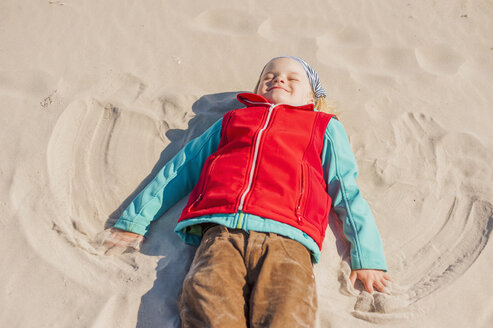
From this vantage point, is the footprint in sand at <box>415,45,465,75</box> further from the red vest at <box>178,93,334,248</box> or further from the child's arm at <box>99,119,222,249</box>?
the child's arm at <box>99,119,222,249</box>

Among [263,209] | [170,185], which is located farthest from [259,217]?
[170,185]

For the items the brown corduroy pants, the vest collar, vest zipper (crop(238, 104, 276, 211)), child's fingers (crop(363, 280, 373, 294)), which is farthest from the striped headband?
child's fingers (crop(363, 280, 373, 294))

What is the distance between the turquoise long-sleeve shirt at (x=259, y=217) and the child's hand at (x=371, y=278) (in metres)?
0.03

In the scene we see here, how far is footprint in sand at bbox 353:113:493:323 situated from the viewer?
2223 millimetres

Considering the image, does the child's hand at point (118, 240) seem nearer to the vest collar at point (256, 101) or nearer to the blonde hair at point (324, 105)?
the vest collar at point (256, 101)

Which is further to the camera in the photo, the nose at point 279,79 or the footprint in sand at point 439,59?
the footprint in sand at point 439,59

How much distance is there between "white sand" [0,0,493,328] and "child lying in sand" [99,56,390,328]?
156 millimetres

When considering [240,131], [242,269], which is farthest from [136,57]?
[242,269]

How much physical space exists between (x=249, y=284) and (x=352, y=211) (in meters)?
0.73

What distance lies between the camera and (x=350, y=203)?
2342mm

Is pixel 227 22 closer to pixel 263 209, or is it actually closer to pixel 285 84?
pixel 285 84

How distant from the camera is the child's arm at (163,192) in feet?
7.85

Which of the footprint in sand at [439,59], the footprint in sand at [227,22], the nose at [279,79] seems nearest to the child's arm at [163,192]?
the nose at [279,79]

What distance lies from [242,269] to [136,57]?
2088mm
